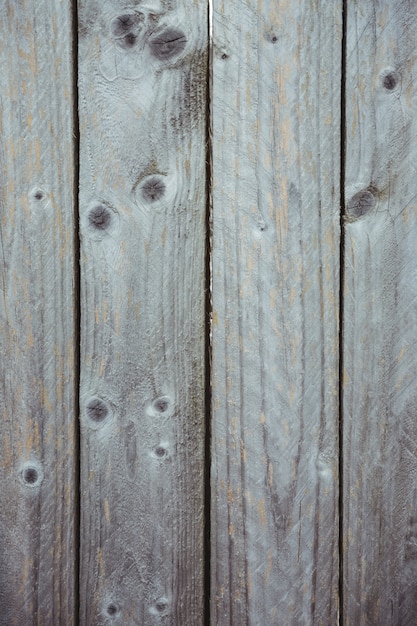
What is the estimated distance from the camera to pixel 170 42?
2.97ft

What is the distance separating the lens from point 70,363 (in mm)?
938

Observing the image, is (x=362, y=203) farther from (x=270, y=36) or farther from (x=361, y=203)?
(x=270, y=36)

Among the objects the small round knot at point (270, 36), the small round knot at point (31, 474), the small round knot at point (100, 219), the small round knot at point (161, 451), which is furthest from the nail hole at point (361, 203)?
the small round knot at point (31, 474)

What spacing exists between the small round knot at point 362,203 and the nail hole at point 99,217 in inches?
16.0

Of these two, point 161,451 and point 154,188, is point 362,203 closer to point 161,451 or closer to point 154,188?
point 154,188

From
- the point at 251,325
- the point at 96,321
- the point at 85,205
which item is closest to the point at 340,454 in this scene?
the point at 251,325

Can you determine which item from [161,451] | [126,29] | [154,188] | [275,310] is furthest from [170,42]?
[161,451]

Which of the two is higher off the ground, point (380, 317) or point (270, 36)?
point (270, 36)

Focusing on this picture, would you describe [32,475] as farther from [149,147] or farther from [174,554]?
[149,147]

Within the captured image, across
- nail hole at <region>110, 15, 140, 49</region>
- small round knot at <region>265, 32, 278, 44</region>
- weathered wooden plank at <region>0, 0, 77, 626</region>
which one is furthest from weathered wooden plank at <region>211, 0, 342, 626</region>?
weathered wooden plank at <region>0, 0, 77, 626</region>

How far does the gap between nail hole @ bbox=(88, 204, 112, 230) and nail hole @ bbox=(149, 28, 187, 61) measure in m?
0.27

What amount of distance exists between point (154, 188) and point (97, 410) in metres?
0.39

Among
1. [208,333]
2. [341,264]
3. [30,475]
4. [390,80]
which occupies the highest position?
[390,80]

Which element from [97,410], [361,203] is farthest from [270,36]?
[97,410]
